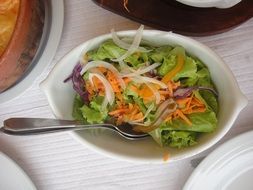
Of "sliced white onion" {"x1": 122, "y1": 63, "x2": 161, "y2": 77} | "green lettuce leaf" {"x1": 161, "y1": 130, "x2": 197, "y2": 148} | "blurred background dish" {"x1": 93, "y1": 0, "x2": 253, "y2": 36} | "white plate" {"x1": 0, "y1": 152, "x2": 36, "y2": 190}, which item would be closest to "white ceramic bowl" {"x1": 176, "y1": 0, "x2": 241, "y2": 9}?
"blurred background dish" {"x1": 93, "y1": 0, "x2": 253, "y2": 36}

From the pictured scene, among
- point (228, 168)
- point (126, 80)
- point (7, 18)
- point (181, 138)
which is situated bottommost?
point (228, 168)

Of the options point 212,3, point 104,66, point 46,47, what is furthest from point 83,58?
point 212,3

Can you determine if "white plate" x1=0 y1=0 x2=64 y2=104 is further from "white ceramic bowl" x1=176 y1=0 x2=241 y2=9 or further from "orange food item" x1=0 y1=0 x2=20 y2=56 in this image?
"white ceramic bowl" x1=176 y1=0 x2=241 y2=9

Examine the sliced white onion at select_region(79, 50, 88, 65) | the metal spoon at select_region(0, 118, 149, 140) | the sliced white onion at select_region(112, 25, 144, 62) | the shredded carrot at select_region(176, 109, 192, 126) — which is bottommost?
the shredded carrot at select_region(176, 109, 192, 126)

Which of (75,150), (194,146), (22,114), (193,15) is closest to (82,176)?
(75,150)

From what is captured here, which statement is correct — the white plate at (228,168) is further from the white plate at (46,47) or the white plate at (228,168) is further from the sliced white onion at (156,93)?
the white plate at (46,47)

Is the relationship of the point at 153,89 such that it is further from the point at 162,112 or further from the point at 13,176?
the point at 13,176

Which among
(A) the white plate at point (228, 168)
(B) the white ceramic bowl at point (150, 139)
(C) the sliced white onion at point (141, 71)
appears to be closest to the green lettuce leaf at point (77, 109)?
(B) the white ceramic bowl at point (150, 139)
